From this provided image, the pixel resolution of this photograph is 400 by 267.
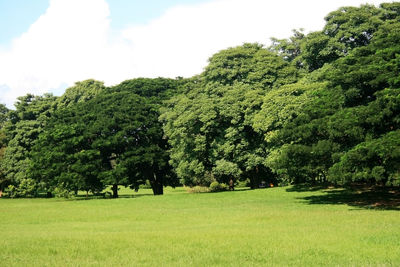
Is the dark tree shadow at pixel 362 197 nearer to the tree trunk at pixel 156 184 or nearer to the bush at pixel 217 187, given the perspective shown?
the bush at pixel 217 187

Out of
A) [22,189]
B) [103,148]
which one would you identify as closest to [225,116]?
[103,148]

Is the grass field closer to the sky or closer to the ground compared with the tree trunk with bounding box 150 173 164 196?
closer to the ground

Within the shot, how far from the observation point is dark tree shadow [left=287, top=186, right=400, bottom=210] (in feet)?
93.6

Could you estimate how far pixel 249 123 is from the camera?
137 feet

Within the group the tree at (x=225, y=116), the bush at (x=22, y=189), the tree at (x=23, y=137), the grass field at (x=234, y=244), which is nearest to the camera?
the grass field at (x=234, y=244)

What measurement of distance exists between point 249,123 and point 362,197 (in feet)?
42.7

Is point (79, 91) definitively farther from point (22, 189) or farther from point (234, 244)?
point (234, 244)

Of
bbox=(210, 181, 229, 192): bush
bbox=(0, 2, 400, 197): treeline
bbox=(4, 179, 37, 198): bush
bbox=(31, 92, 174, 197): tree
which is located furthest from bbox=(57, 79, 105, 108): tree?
bbox=(210, 181, 229, 192): bush

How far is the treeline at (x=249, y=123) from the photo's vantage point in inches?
1061

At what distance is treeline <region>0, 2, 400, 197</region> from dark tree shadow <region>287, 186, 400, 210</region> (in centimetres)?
138

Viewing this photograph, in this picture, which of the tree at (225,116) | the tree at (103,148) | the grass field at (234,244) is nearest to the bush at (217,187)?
the tree at (225,116)

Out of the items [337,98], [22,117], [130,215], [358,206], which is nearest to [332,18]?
[337,98]

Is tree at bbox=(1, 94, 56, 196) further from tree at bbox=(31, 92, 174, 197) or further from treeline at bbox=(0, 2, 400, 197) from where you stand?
tree at bbox=(31, 92, 174, 197)

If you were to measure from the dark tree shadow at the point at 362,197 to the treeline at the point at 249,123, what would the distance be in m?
1.38
